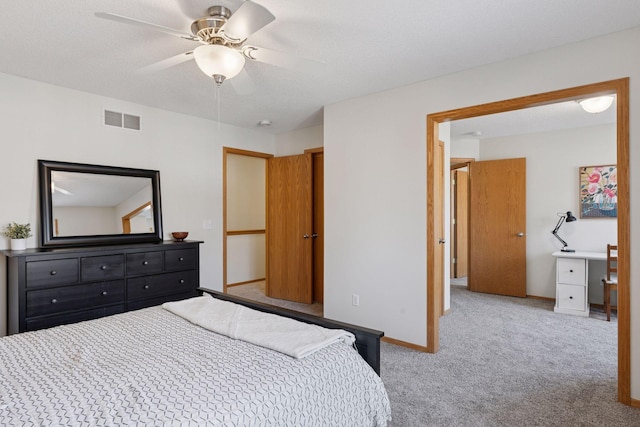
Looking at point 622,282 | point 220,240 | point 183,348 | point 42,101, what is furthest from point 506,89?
point 42,101

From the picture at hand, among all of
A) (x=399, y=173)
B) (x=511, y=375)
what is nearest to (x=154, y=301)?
(x=399, y=173)

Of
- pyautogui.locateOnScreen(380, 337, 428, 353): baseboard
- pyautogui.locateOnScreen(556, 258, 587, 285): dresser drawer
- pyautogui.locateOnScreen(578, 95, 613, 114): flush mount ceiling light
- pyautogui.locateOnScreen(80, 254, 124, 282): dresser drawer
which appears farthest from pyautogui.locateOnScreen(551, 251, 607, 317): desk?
pyautogui.locateOnScreen(80, 254, 124, 282): dresser drawer

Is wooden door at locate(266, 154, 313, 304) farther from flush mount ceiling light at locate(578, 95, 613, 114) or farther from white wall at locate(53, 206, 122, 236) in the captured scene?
flush mount ceiling light at locate(578, 95, 613, 114)

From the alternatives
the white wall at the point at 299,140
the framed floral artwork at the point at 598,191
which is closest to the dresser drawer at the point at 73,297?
the white wall at the point at 299,140

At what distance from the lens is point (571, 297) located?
434 cm

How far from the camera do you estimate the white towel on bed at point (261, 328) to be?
5.27ft

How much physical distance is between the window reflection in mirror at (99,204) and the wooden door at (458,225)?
5131mm

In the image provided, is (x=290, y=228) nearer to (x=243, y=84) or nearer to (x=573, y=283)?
(x=243, y=84)

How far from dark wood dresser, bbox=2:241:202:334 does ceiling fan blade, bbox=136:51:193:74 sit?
1530mm

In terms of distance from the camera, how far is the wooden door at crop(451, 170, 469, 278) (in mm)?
6605

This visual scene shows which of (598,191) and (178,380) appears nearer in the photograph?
(178,380)

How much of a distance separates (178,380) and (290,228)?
366 centimetres

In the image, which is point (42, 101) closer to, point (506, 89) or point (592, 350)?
point (506, 89)

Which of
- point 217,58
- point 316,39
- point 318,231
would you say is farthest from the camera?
point 318,231
